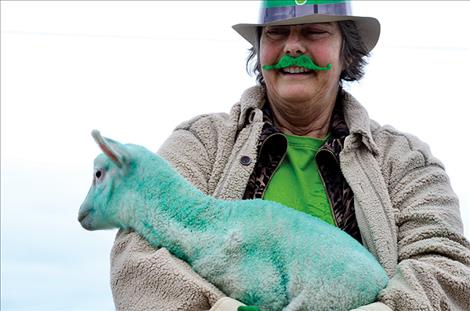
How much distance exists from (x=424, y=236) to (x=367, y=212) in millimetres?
240

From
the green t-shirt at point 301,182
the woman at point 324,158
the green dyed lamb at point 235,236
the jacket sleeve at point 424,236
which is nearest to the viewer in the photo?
the green dyed lamb at point 235,236

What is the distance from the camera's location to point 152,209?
3.76m

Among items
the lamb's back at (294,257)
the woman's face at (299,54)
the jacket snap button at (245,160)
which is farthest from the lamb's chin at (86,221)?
the woman's face at (299,54)

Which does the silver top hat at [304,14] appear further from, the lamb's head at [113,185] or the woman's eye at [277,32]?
the lamb's head at [113,185]

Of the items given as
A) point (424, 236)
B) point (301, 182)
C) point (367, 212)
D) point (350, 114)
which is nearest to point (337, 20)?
point (350, 114)

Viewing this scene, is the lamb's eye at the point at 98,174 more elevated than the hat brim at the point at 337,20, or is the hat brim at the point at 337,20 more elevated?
the hat brim at the point at 337,20

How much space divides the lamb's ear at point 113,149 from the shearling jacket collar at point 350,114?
704 mm

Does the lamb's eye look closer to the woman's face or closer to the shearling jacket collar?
the shearling jacket collar

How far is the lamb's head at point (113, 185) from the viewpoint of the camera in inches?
150

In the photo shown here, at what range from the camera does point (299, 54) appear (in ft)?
13.8

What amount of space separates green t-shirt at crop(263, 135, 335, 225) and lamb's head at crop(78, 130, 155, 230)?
1.98 feet

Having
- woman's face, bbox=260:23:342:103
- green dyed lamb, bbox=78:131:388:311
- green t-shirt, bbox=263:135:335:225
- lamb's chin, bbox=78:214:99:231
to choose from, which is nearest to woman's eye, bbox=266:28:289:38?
woman's face, bbox=260:23:342:103

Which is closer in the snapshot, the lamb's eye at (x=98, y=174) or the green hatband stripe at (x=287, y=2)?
the lamb's eye at (x=98, y=174)

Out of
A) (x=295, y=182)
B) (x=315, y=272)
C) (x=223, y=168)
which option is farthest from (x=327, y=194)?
(x=315, y=272)
